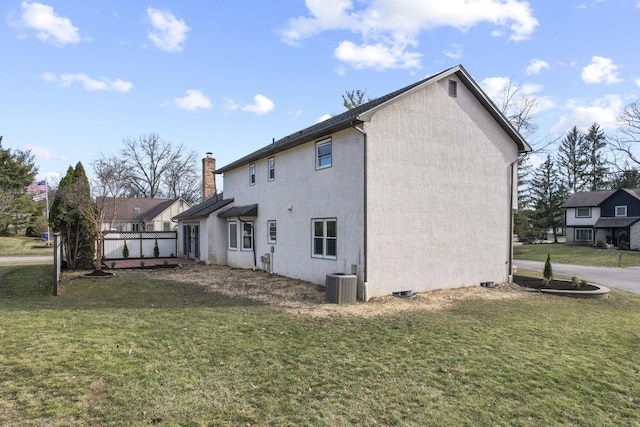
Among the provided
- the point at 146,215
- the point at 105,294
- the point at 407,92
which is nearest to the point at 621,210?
the point at 407,92

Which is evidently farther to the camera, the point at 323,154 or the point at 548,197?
the point at 548,197

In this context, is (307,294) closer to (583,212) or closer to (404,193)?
(404,193)

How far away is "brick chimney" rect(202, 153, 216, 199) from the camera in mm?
26500

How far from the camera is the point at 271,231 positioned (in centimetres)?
1598

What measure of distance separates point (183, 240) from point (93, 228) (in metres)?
7.03

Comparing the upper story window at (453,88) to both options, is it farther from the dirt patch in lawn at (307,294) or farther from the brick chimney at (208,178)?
the brick chimney at (208,178)

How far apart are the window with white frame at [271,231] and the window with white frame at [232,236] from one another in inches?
128

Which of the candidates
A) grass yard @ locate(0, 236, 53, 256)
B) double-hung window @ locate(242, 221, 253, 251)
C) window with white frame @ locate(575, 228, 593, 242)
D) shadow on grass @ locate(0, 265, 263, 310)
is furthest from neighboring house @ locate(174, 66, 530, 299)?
window with white frame @ locate(575, 228, 593, 242)

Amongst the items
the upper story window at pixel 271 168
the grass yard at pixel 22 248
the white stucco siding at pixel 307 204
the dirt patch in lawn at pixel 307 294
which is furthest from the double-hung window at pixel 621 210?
the grass yard at pixel 22 248

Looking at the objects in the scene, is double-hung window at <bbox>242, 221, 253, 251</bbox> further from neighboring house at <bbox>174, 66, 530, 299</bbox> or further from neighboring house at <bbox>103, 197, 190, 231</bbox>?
neighboring house at <bbox>103, 197, 190, 231</bbox>

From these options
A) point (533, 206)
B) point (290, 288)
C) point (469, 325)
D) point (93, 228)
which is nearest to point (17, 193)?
point (93, 228)

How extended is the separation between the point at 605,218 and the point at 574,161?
2079 centimetres

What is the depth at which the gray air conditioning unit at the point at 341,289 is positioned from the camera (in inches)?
401

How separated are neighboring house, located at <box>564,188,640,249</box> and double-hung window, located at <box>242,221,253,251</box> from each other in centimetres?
3723
